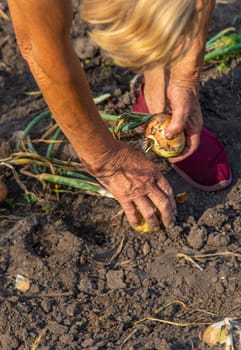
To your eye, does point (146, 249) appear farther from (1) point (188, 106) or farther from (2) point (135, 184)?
(1) point (188, 106)

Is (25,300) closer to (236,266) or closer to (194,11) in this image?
(236,266)

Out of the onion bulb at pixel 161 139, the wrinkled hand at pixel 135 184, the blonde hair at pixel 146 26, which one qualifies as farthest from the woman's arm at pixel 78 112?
the blonde hair at pixel 146 26

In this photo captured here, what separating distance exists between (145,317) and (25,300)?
1.22 ft

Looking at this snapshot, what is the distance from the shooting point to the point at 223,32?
10.8 feet

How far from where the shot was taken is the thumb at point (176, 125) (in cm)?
248

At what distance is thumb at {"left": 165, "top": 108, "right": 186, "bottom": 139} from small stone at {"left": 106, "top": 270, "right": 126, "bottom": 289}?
463 mm

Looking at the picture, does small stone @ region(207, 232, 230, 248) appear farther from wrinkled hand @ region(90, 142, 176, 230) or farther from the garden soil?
wrinkled hand @ region(90, 142, 176, 230)

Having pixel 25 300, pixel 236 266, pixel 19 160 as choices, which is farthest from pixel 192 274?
pixel 19 160

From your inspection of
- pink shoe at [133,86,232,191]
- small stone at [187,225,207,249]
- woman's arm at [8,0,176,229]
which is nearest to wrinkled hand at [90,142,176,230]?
woman's arm at [8,0,176,229]

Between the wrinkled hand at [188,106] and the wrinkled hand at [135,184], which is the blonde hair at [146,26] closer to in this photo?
the wrinkled hand at [188,106]

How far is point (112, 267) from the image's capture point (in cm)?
247

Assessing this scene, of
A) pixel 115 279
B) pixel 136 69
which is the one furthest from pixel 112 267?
pixel 136 69

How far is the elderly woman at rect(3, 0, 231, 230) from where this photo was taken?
2021 mm

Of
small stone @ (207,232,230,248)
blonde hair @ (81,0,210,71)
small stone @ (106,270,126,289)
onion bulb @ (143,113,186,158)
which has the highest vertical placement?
blonde hair @ (81,0,210,71)
